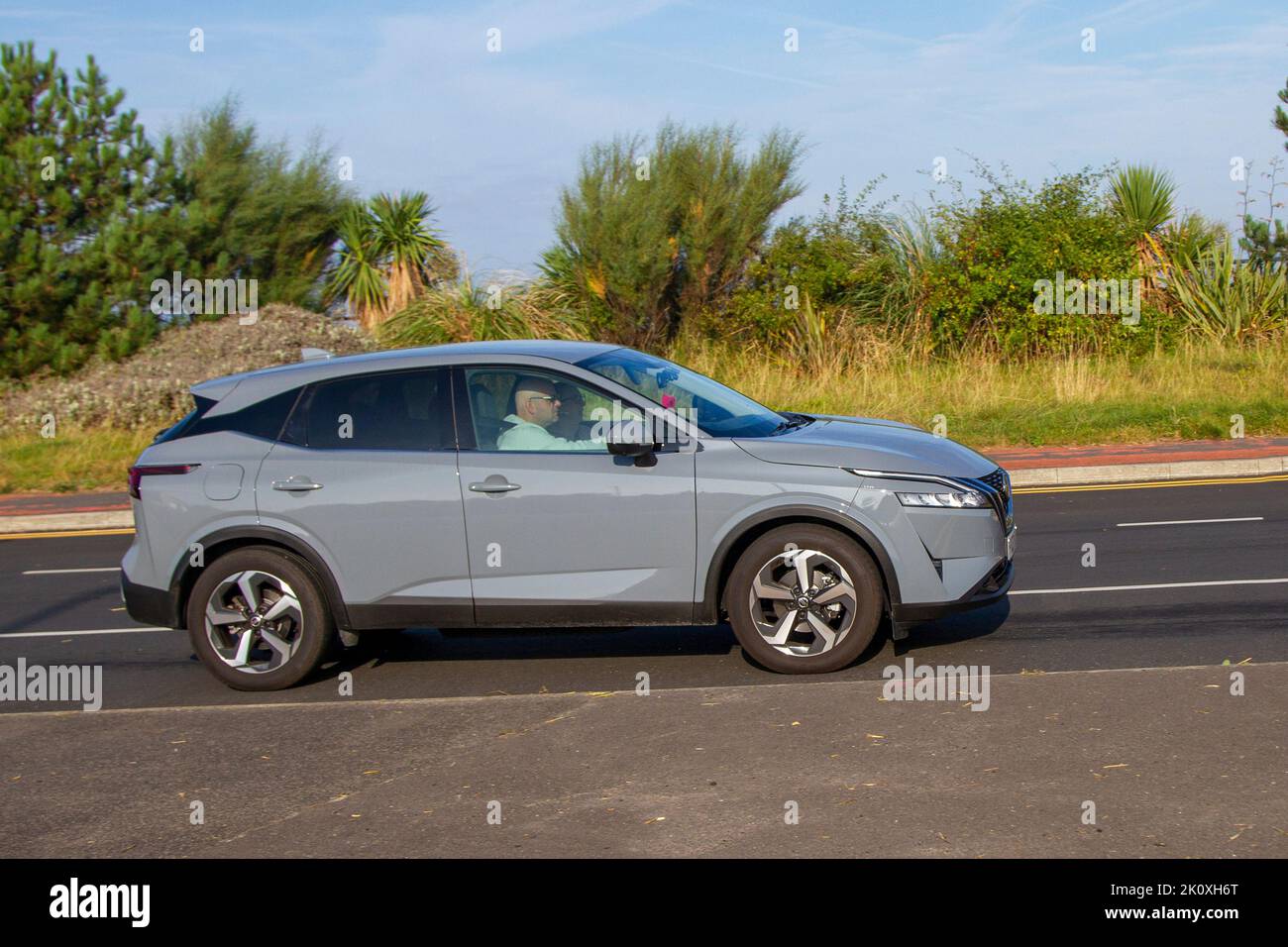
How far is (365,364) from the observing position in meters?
7.55

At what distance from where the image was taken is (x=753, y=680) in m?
7.02

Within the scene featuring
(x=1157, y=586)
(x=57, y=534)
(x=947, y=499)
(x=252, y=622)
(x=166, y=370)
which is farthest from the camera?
(x=166, y=370)

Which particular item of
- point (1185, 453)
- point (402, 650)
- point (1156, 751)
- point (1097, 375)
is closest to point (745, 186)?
point (1097, 375)

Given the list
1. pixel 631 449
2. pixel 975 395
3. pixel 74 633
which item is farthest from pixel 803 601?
pixel 975 395

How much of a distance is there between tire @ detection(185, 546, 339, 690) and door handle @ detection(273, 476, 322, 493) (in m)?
0.35

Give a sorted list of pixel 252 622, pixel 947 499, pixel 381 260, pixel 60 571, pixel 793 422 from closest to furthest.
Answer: pixel 947 499 < pixel 252 622 < pixel 793 422 < pixel 60 571 < pixel 381 260

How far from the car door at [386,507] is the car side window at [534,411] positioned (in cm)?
18

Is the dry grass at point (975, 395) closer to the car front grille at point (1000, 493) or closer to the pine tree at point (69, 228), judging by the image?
the pine tree at point (69, 228)

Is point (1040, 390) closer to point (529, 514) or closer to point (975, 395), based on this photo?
point (975, 395)

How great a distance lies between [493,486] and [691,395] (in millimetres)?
1278

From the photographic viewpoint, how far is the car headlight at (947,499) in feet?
22.4

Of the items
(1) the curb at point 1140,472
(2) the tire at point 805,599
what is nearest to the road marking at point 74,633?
(2) the tire at point 805,599

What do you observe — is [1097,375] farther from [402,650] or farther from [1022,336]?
[402,650]

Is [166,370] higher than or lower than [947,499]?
higher
